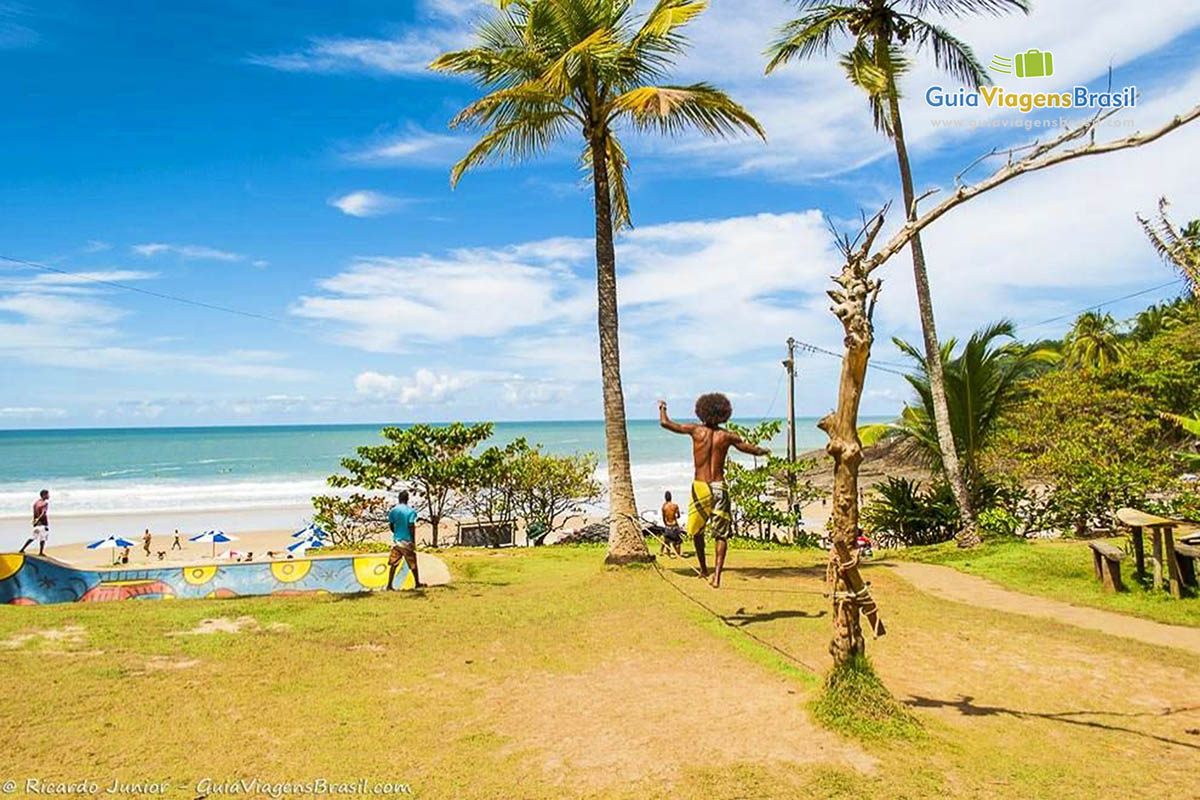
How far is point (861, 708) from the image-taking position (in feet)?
15.3

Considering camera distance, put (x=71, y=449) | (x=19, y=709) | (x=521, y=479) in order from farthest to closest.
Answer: (x=71, y=449) < (x=521, y=479) < (x=19, y=709)

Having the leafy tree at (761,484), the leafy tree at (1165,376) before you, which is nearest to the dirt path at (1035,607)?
the leafy tree at (761,484)

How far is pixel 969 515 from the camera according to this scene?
14.6 m

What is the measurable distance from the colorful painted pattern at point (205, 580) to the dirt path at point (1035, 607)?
7949 millimetres

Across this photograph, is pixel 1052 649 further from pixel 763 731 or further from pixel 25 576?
pixel 25 576

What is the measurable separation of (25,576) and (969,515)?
16381mm

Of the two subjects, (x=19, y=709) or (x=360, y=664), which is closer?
(x=19, y=709)

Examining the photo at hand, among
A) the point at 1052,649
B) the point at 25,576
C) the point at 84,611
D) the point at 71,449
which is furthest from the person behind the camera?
the point at 71,449

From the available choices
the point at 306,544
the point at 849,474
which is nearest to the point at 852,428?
the point at 849,474

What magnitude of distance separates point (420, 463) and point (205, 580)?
358 inches

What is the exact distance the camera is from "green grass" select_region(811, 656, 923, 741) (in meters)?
4.53

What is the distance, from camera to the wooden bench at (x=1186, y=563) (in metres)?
8.65

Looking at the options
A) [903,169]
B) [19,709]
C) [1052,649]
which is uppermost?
[903,169]

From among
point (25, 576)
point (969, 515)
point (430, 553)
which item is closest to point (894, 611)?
point (969, 515)
